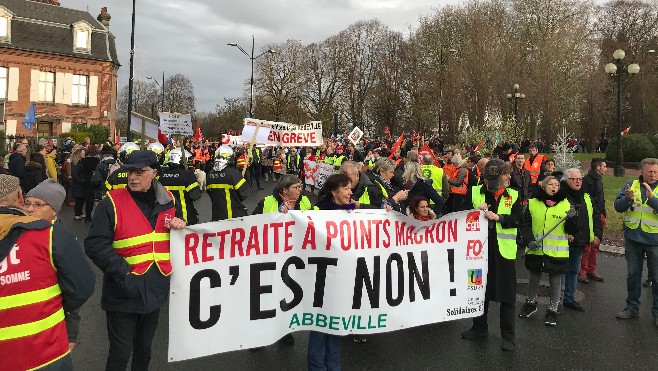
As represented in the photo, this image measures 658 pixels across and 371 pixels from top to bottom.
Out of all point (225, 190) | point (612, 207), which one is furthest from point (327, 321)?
point (612, 207)

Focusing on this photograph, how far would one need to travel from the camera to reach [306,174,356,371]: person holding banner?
430cm

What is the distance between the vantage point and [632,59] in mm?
46875

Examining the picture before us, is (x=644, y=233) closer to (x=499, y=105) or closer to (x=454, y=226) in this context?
(x=454, y=226)

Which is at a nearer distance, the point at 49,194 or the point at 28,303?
the point at 28,303

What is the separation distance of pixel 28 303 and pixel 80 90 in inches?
1848

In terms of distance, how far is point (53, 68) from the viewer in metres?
43.6

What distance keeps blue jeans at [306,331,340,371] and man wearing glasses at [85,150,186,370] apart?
1.25 metres

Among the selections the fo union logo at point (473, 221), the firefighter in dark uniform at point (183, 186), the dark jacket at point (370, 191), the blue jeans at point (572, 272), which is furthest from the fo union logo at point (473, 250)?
the firefighter in dark uniform at point (183, 186)

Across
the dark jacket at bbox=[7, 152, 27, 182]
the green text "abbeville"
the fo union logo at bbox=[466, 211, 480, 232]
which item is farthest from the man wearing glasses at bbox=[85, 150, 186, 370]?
the dark jacket at bbox=[7, 152, 27, 182]

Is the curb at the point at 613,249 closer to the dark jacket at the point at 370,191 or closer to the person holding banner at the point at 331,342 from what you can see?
the dark jacket at the point at 370,191

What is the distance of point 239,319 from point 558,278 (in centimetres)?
394

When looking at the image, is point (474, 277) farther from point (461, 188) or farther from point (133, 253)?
point (461, 188)

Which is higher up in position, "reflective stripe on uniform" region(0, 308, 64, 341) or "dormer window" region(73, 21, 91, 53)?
"dormer window" region(73, 21, 91, 53)

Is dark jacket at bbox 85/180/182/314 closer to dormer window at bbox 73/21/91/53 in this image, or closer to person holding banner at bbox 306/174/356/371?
person holding banner at bbox 306/174/356/371
